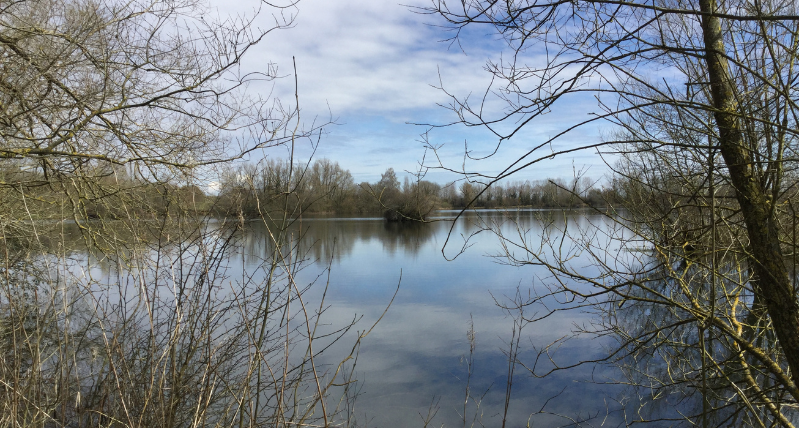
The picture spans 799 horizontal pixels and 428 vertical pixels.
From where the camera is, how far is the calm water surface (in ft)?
16.9

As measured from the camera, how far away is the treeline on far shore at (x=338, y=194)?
6.33 feet

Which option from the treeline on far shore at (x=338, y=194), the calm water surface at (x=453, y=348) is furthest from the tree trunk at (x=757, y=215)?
the calm water surface at (x=453, y=348)

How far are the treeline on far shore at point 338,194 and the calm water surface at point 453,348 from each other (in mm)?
187

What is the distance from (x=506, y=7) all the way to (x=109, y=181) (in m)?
4.83

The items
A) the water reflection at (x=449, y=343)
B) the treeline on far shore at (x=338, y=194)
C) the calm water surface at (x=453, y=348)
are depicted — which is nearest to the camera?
the treeline on far shore at (x=338, y=194)

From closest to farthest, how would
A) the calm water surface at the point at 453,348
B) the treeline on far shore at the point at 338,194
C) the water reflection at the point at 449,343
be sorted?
the treeline on far shore at the point at 338,194
the water reflection at the point at 449,343
the calm water surface at the point at 453,348

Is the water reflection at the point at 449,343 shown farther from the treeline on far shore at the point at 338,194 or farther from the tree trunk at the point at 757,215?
the tree trunk at the point at 757,215

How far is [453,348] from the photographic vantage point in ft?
23.3

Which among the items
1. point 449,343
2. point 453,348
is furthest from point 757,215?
point 449,343

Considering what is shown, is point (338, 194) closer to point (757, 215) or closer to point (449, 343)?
point (757, 215)

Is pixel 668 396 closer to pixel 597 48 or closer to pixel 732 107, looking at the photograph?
pixel 732 107

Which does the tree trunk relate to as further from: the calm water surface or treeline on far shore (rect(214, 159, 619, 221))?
the calm water surface

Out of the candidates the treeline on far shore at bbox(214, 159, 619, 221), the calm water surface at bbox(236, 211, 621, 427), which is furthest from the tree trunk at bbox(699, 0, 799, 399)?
the calm water surface at bbox(236, 211, 621, 427)

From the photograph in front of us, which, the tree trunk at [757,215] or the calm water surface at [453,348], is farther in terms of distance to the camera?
the calm water surface at [453,348]
